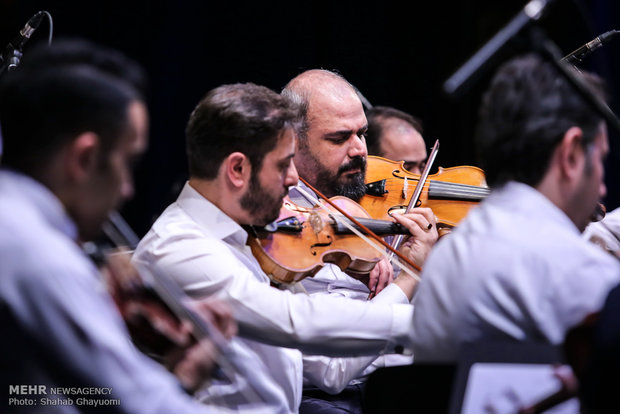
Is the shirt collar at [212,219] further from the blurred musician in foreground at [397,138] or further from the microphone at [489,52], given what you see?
the blurred musician in foreground at [397,138]

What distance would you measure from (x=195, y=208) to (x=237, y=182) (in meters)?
0.13

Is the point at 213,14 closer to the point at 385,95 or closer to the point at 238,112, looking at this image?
the point at 385,95

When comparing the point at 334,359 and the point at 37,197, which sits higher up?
the point at 37,197

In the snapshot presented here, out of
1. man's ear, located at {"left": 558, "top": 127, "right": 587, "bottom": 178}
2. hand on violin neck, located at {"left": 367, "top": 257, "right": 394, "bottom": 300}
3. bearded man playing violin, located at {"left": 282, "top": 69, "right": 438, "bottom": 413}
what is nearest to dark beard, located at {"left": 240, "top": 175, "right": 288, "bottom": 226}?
bearded man playing violin, located at {"left": 282, "top": 69, "right": 438, "bottom": 413}

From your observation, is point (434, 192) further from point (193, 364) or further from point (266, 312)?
point (193, 364)

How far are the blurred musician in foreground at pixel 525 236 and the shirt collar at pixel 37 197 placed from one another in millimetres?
658

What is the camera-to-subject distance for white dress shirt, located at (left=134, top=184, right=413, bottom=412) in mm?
1810

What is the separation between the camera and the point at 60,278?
41.3 inches

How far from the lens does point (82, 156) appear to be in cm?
119

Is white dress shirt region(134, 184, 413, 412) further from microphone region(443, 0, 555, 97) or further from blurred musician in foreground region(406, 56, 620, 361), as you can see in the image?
microphone region(443, 0, 555, 97)

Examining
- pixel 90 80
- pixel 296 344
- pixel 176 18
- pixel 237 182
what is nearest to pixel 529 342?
pixel 296 344

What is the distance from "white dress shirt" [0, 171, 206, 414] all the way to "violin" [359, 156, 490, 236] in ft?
5.75
